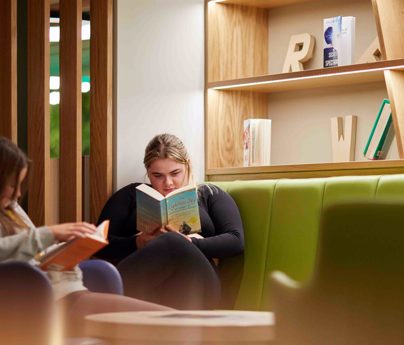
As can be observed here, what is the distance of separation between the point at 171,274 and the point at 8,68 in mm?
1240

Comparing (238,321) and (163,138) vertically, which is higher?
(163,138)

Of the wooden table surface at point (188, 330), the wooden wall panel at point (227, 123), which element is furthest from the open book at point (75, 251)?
the wooden wall panel at point (227, 123)

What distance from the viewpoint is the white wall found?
407cm

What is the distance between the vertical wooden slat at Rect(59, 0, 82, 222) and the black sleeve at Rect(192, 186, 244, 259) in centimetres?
59

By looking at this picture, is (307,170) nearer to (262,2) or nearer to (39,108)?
(262,2)

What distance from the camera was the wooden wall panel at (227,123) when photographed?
436 centimetres

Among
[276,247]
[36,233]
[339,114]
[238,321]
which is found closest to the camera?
[238,321]

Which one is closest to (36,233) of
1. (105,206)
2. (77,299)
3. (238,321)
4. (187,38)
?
(77,299)

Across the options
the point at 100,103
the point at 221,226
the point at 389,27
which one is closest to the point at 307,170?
the point at 221,226

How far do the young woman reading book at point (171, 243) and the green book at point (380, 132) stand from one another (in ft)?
2.11

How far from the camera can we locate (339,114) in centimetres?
421

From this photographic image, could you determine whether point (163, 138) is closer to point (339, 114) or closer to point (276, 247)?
point (276, 247)

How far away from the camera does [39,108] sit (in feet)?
12.9

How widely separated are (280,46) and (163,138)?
1.01 metres
